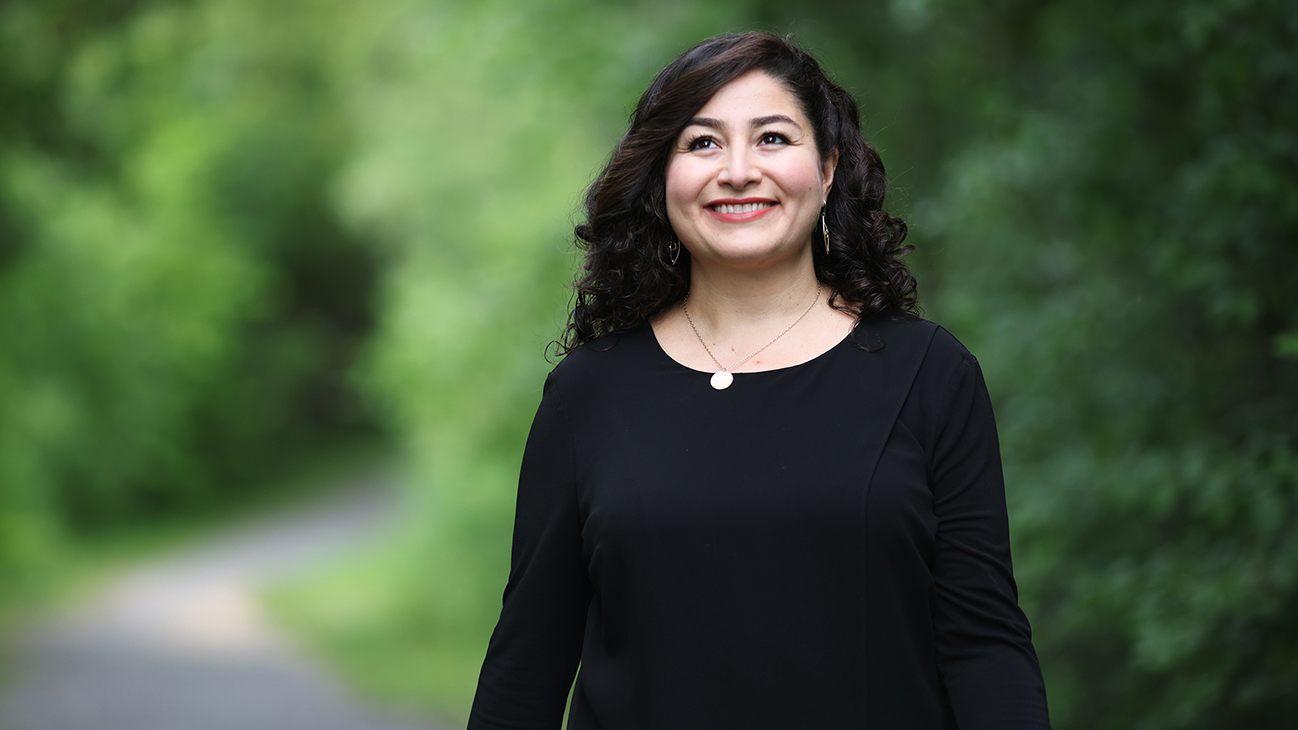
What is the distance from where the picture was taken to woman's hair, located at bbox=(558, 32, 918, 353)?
201cm

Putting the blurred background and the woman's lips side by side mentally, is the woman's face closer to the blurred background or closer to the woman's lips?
the woman's lips

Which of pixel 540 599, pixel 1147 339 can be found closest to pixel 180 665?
pixel 1147 339

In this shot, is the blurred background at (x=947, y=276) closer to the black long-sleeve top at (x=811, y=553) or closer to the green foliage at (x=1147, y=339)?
the green foliage at (x=1147, y=339)

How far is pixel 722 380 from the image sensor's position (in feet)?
6.56

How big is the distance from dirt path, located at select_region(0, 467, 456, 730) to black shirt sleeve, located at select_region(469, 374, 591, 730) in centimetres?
692

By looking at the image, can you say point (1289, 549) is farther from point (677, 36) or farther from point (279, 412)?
point (279, 412)

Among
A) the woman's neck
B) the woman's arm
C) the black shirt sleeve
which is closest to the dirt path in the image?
the black shirt sleeve

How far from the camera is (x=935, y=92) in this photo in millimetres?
6105

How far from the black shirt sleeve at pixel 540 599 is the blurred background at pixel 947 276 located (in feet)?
4.29

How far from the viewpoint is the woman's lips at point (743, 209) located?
1.98m

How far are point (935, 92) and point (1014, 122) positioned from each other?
125 cm

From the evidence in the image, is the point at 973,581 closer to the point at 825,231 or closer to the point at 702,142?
the point at 825,231

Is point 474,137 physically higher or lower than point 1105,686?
higher

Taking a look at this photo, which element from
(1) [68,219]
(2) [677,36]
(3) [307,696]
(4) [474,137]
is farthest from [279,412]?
(2) [677,36]
